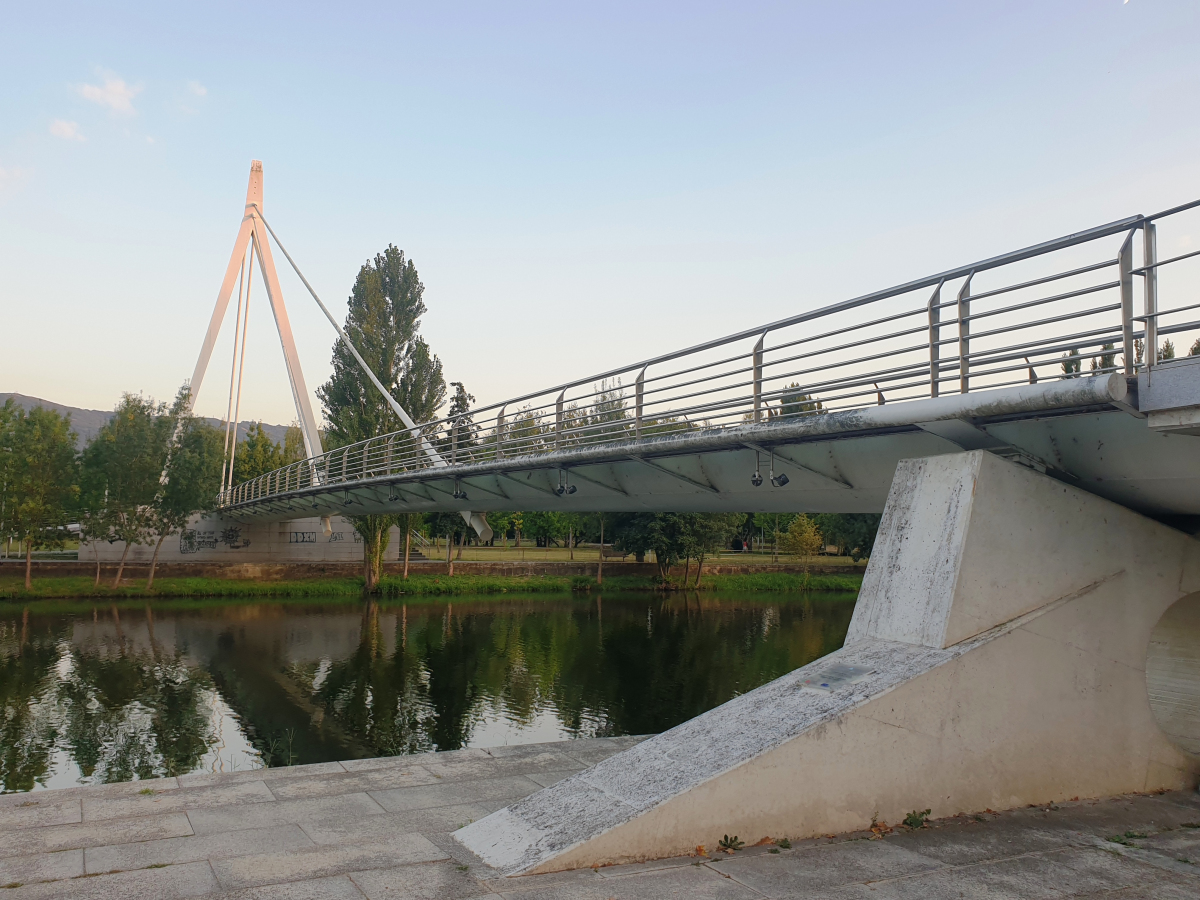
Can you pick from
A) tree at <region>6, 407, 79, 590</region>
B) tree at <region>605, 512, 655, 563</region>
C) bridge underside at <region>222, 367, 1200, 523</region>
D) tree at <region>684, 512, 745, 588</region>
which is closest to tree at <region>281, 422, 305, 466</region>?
tree at <region>6, 407, 79, 590</region>

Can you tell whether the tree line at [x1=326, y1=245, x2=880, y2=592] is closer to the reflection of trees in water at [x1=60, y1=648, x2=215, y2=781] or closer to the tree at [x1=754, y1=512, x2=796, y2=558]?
the tree at [x1=754, y1=512, x2=796, y2=558]

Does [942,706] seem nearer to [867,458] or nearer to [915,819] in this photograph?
[915,819]

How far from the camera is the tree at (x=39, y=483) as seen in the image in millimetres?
33250

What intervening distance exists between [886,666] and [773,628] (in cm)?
2564

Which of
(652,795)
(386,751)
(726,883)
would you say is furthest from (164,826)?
(386,751)

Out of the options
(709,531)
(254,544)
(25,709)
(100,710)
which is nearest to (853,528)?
(709,531)

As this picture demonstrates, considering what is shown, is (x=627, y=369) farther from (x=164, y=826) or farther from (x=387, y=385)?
(x=387, y=385)

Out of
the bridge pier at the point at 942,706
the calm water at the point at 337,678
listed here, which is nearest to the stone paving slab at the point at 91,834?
the bridge pier at the point at 942,706

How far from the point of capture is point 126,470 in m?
35.8

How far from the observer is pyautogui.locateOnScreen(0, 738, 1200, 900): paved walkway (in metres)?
5.01

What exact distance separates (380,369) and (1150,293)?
1399 inches

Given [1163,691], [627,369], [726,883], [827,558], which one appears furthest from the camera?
[827,558]

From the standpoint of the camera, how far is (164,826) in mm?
6387

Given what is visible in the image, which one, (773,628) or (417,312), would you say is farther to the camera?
(417,312)
